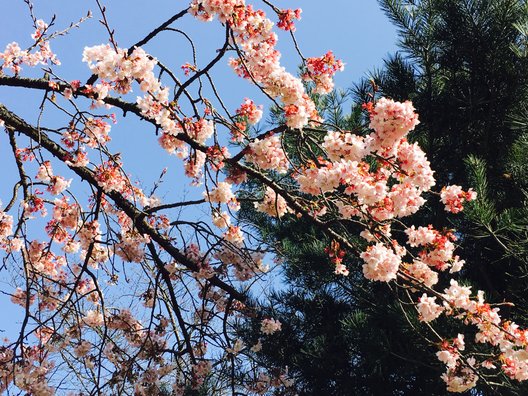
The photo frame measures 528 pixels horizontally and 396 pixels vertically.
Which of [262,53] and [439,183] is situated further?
[439,183]

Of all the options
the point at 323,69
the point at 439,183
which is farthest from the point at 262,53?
the point at 439,183

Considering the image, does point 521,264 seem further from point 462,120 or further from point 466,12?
point 466,12

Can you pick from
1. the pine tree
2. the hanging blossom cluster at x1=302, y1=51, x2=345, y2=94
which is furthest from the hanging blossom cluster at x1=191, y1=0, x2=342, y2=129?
the pine tree

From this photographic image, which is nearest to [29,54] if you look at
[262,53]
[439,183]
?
[262,53]

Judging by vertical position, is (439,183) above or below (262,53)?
above

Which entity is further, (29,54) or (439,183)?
(439,183)

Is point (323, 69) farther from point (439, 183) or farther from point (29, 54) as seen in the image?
point (439, 183)

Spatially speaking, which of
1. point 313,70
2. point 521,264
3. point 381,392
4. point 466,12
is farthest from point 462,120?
point 313,70

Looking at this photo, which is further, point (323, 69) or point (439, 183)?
point (439, 183)

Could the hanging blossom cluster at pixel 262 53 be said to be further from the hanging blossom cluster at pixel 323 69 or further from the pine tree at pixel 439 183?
the pine tree at pixel 439 183

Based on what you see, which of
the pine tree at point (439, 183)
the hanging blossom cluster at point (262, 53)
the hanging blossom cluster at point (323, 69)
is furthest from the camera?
the pine tree at point (439, 183)

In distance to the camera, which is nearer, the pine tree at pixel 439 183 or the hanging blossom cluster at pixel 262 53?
the hanging blossom cluster at pixel 262 53

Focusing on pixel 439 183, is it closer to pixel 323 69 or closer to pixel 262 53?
pixel 323 69

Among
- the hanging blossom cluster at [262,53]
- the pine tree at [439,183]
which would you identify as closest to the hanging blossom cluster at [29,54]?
the hanging blossom cluster at [262,53]
